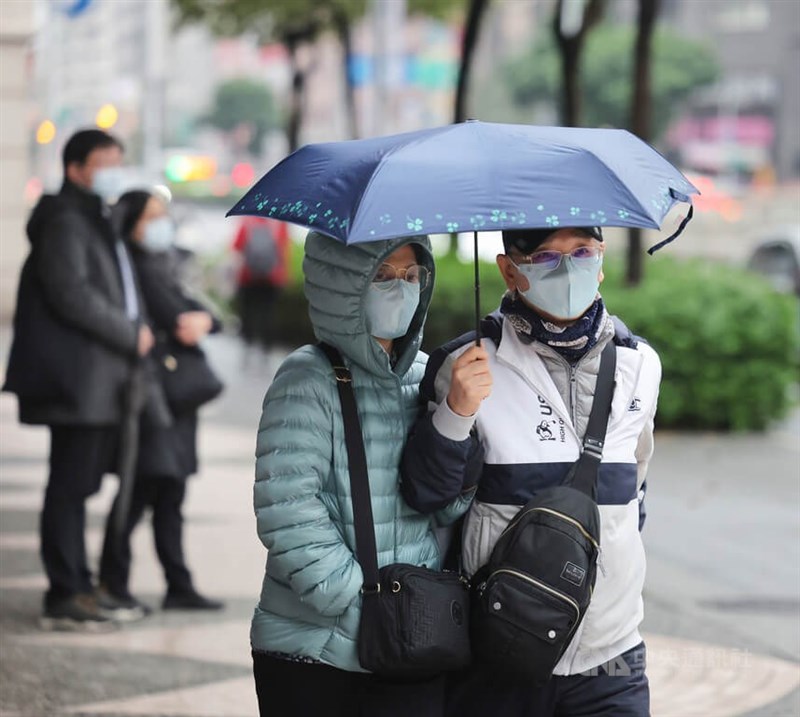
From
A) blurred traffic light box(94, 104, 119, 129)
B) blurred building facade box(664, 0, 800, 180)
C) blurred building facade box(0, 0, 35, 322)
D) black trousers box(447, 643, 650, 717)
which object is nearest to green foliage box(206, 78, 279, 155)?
blurred building facade box(664, 0, 800, 180)

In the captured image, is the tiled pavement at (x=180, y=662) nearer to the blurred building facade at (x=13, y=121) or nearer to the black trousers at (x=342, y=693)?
the black trousers at (x=342, y=693)

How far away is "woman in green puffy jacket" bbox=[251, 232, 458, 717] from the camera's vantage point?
3510 mm

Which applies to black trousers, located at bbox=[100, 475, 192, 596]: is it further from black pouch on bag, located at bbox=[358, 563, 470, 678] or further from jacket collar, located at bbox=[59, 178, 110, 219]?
black pouch on bag, located at bbox=[358, 563, 470, 678]

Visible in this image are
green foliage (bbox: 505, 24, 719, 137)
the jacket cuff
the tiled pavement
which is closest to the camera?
the jacket cuff

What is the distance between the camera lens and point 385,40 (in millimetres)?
28812

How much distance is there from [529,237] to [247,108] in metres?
111

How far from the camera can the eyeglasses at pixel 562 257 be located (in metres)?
3.62

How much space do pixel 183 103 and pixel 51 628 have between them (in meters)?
142

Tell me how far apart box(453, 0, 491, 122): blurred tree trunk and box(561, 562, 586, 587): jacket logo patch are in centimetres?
1389

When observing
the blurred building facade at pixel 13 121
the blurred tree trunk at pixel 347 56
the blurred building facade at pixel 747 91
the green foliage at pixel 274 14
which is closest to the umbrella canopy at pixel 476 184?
the blurred building facade at pixel 13 121

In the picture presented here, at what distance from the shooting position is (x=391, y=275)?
3.59 meters

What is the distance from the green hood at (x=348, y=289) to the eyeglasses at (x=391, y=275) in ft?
0.13

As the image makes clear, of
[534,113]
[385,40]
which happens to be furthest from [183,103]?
[385,40]

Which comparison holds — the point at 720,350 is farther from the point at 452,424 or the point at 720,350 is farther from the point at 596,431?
the point at 452,424
